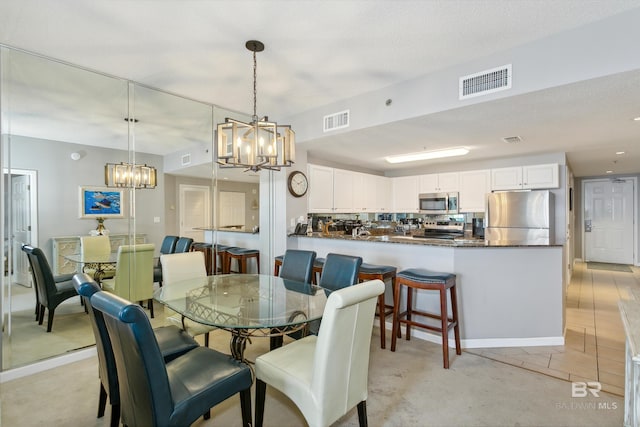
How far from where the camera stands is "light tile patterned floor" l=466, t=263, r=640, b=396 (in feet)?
8.29

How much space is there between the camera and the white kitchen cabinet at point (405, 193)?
20.9 ft

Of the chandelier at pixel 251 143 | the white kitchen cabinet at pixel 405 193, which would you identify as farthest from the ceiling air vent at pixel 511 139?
the chandelier at pixel 251 143

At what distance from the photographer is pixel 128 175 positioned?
3.23 meters

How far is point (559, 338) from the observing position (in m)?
3.06

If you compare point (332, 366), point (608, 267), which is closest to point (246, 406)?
point (332, 366)

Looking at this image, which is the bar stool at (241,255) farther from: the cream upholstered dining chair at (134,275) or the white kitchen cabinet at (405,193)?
the white kitchen cabinet at (405,193)

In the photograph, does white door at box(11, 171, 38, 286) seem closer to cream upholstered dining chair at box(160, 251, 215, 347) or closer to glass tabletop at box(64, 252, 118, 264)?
glass tabletop at box(64, 252, 118, 264)

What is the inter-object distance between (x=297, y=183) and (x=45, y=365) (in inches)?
125

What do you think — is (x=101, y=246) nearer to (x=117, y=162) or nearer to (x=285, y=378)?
(x=117, y=162)

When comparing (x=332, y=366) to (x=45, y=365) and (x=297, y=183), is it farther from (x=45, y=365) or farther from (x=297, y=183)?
(x=297, y=183)

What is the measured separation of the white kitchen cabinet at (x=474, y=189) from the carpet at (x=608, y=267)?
3961 mm

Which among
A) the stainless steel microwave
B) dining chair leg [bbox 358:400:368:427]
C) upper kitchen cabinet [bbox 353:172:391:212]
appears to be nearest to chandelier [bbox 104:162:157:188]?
dining chair leg [bbox 358:400:368:427]

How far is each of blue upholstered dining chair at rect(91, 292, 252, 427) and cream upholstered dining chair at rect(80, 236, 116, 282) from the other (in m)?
1.92

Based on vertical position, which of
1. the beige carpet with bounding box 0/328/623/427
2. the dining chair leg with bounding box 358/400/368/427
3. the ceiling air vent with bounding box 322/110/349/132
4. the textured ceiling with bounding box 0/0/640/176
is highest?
the textured ceiling with bounding box 0/0/640/176
